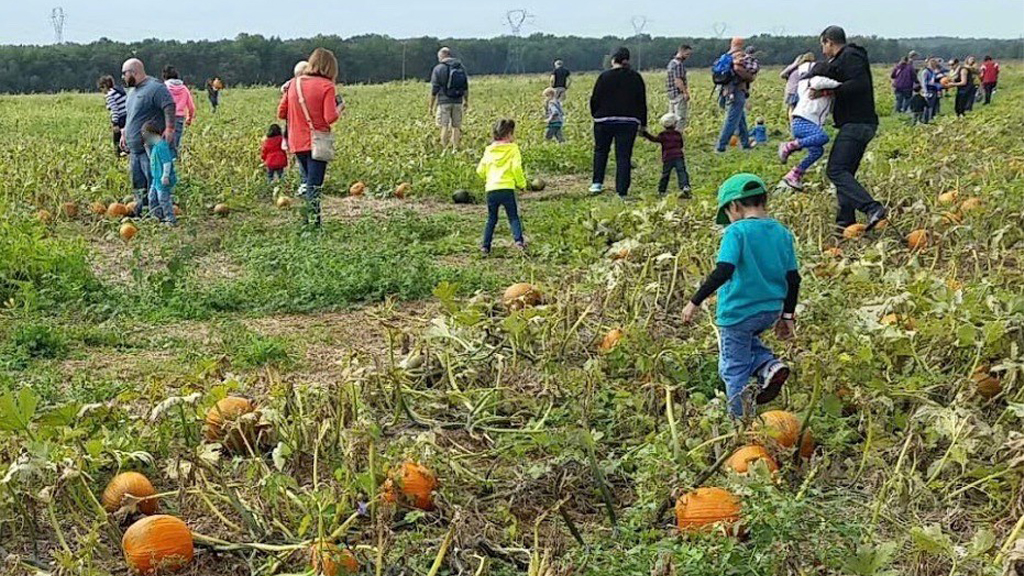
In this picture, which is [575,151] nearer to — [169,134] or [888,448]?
[169,134]

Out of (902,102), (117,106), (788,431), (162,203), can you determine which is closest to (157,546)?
(788,431)

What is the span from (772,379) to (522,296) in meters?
2.02

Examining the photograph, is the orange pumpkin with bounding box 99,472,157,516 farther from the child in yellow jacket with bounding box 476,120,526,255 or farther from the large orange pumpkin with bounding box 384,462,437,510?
the child in yellow jacket with bounding box 476,120,526,255

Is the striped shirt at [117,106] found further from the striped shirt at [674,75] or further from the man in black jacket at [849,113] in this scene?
the man in black jacket at [849,113]

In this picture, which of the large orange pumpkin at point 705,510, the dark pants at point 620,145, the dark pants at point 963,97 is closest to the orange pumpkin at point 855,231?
the dark pants at point 620,145

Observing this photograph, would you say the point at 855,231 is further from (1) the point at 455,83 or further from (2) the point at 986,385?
(1) the point at 455,83

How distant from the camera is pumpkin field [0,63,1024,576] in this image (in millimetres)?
3602

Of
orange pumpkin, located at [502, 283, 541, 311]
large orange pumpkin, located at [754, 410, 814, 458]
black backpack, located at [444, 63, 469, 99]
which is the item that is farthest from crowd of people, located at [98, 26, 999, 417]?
orange pumpkin, located at [502, 283, 541, 311]

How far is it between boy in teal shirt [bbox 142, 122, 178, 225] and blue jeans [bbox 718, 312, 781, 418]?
6.48 metres

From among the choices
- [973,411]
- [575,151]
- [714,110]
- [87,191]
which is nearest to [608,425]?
[973,411]

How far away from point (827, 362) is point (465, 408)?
1644 millimetres

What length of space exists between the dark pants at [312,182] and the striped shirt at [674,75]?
6.67m

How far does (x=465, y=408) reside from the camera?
495 centimetres

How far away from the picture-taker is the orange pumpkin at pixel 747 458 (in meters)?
4.07
